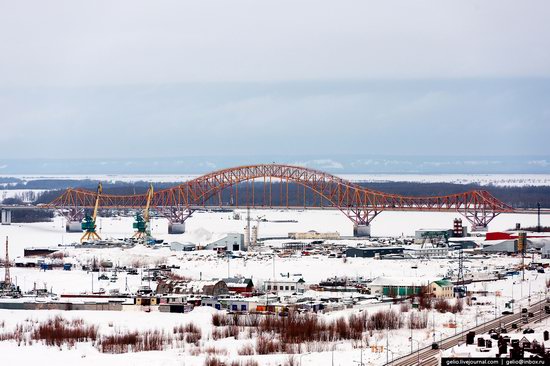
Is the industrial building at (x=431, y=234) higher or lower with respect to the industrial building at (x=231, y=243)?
higher

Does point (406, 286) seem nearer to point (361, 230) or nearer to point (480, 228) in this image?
point (361, 230)

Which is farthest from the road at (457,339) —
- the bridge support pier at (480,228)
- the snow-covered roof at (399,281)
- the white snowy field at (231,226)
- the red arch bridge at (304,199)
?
the red arch bridge at (304,199)

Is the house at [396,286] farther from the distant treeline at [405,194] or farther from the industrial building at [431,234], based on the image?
the distant treeline at [405,194]

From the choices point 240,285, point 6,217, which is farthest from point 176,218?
point 240,285

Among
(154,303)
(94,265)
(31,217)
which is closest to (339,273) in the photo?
(94,265)

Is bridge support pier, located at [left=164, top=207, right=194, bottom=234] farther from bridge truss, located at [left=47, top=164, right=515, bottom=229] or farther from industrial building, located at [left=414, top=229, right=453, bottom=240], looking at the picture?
industrial building, located at [left=414, top=229, right=453, bottom=240]

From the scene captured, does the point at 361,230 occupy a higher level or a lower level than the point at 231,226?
lower

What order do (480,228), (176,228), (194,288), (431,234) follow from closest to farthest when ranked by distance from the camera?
(194,288), (431,234), (480,228), (176,228)
